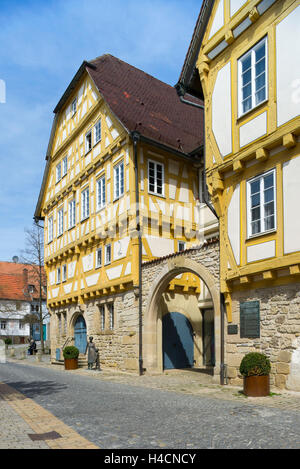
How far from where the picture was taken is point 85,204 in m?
22.3

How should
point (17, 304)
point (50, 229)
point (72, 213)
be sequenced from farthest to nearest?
point (17, 304)
point (50, 229)
point (72, 213)

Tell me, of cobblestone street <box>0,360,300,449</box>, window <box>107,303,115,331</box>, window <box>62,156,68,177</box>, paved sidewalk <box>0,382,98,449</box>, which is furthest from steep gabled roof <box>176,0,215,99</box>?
paved sidewalk <box>0,382,98,449</box>

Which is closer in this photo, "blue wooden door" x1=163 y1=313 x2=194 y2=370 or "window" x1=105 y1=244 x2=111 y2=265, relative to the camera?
"blue wooden door" x1=163 y1=313 x2=194 y2=370

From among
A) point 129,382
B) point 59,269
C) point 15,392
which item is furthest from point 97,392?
point 59,269

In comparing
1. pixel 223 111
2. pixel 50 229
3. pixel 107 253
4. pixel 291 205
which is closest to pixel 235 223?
pixel 291 205

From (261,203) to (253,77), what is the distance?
10.7 feet

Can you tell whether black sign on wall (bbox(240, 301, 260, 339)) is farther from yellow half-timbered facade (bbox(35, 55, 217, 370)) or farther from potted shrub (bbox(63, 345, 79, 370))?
potted shrub (bbox(63, 345, 79, 370))

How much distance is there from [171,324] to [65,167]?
10.8 m

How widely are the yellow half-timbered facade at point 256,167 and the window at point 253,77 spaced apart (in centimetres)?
3

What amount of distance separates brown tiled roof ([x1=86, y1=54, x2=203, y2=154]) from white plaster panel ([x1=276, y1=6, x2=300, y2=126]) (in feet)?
24.9

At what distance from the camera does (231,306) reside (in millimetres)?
12539

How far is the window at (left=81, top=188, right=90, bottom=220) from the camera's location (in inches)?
867

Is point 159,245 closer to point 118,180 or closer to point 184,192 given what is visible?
point 184,192

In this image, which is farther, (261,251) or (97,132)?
(97,132)
